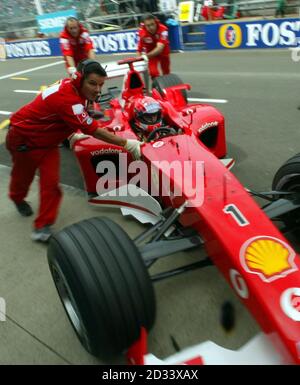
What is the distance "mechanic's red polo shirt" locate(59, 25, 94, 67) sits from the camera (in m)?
6.07

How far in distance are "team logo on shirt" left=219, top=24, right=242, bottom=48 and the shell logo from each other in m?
10.3

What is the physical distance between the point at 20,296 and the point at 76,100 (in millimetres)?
1563

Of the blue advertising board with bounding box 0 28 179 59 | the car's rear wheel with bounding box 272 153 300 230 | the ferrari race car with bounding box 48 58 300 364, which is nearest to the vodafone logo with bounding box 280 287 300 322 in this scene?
the ferrari race car with bounding box 48 58 300 364

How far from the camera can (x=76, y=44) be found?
6.23 metres

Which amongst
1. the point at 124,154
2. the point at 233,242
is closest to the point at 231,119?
the point at 124,154

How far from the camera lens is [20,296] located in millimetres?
2918

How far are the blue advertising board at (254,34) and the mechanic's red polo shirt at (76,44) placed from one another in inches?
240

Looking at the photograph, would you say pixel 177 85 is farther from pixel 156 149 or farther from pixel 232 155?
pixel 156 149

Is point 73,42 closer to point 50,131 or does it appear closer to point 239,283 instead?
point 50,131

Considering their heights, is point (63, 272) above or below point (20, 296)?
above

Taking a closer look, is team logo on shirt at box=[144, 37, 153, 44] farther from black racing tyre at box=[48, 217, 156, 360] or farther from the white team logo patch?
black racing tyre at box=[48, 217, 156, 360]

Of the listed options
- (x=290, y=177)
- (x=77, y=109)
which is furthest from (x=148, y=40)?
(x=290, y=177)

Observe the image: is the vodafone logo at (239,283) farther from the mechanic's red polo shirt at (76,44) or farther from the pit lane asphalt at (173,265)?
the mechanic's red polo shirt at (76,44)

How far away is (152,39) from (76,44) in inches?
49.2
